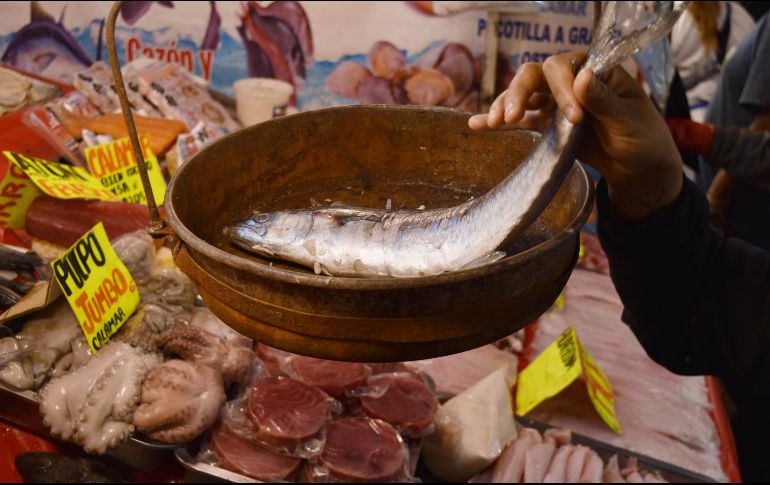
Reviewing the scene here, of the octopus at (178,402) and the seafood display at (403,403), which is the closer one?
the octopus at (178,402)

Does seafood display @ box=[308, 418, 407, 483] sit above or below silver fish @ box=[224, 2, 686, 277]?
below

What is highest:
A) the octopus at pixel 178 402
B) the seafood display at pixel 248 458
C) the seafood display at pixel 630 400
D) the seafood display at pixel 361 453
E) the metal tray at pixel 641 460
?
the octopus at pixel 178 402

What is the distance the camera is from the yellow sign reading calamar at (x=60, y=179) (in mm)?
2484

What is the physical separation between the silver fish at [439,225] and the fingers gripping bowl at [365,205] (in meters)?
0.07

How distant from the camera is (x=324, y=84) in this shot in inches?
186

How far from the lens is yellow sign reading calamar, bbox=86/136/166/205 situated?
293 cm

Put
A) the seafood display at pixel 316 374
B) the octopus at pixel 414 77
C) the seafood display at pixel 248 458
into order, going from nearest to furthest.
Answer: the seafood display at pixel 316 374, the seafood display at pixel 248 458, the octopus at pixel 414 77

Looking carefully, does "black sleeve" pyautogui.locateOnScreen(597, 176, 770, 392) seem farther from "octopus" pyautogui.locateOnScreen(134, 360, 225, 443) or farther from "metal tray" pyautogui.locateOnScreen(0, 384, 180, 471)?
"metal tray" pyautogui.locateOnScreen(0, 384, 180, 471)

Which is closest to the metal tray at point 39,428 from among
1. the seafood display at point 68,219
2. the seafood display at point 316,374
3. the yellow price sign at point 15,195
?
the seafood display at point 316,374

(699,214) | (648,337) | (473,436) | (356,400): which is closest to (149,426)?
(356,400)

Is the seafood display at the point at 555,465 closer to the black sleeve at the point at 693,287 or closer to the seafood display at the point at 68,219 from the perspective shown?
the black sleeve at the point at 693,287

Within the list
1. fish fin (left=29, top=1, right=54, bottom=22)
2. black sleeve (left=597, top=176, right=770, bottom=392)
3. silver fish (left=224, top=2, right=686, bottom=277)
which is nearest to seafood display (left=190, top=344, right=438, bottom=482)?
black sleeve (left=597, top=176, right=770, bottom=392)

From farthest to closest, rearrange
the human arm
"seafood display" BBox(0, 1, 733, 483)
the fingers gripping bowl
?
the human arm → "seafood display" BBox(0, 1, 733, 483) → the fingers gripping bowl

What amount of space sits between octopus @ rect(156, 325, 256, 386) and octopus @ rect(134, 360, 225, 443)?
0.06m
